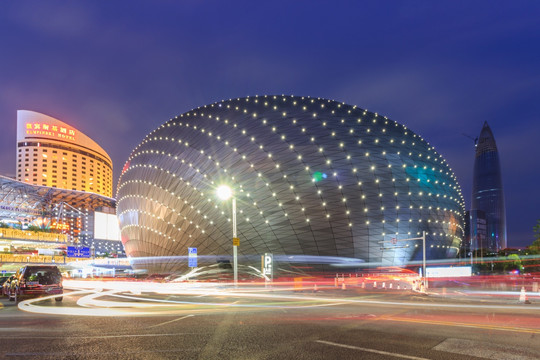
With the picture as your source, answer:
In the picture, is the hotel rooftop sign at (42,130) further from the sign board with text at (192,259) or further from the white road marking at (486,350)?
the white road marking at (486,350)

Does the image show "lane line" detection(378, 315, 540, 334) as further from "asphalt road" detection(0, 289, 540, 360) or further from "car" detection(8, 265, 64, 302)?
"car" detection(8, 265, 64, 302)

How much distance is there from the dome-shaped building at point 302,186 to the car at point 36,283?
91.2ft

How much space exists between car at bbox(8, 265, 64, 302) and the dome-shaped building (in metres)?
27.8

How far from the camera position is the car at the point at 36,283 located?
20438 millimetres

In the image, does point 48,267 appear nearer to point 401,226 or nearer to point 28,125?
point 401,226

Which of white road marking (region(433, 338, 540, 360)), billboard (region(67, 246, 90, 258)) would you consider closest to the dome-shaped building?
billboard (region(67, 246, 90, 258))

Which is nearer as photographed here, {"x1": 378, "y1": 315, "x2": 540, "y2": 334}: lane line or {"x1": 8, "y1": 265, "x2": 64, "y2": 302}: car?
{"x1": 378, "y1": 315, "x2": 540, "y2": 334}: lane line

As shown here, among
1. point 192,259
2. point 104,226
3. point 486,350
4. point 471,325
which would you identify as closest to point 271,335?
point 486,350

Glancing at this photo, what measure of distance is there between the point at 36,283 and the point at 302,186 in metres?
31.4

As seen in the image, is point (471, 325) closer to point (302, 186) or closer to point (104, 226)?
point (302, 186)

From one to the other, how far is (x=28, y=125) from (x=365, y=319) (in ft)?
726

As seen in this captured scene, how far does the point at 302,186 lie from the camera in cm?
4662

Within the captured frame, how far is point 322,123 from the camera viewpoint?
165 feet

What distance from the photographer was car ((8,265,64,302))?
2044 cm
